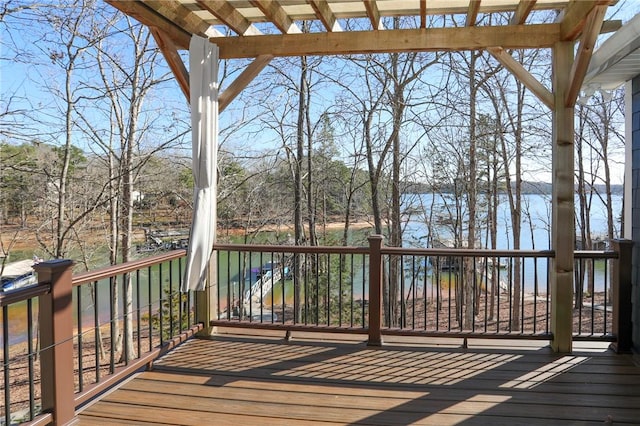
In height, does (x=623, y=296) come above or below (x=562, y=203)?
below

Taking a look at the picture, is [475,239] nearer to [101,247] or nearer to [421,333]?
[421,333]

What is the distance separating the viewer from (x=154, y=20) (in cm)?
322

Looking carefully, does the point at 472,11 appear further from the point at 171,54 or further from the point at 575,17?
the point at 171,54

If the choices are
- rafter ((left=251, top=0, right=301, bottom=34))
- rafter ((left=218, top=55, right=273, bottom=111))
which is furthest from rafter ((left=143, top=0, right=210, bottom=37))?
rafter ((left=251, top=0, right=301, bottom=34))

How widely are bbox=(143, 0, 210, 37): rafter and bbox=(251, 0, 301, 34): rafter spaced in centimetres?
68

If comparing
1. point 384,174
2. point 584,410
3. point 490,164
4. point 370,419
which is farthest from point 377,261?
point 490,164

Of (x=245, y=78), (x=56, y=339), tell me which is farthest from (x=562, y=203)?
(x=56, y=339)

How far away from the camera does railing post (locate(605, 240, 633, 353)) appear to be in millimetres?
3502

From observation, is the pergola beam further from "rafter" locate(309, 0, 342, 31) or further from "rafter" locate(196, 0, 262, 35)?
"rafter" locate(196, 0, 262, 35)

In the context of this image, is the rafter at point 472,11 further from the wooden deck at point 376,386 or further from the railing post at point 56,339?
the railing post at point 56,339

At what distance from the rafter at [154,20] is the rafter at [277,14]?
784 millimetres

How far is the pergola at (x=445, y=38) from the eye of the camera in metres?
3.25

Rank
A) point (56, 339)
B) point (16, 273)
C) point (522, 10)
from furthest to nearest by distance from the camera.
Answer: point (16, 273), point (522, 10), point (56, 339)

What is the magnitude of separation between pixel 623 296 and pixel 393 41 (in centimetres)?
292
